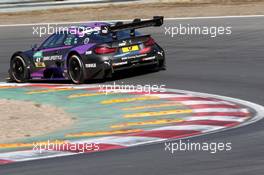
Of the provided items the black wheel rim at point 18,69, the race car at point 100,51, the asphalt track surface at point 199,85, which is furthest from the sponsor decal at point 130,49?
the black wheel rim at point 18,69

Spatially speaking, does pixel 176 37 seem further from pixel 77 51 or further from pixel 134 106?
pixel 134 106

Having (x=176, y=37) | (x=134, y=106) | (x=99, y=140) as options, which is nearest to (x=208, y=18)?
(x=176, y=37)

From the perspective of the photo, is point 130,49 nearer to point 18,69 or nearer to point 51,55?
point 51,55

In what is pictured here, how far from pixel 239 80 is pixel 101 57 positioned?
296 centimetres

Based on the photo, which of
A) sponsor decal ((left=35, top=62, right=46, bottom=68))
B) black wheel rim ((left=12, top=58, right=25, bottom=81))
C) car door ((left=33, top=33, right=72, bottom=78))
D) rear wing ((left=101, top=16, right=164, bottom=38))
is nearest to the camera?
rear wing ((left=101, top=16, right=164, bottom=38))

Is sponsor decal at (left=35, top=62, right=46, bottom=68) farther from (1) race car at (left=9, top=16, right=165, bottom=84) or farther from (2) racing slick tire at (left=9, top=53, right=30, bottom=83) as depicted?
(2) racing slick tire at (left=9, top=53, right=30, bottom=83)

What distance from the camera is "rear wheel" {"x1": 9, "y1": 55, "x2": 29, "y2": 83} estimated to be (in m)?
18.4

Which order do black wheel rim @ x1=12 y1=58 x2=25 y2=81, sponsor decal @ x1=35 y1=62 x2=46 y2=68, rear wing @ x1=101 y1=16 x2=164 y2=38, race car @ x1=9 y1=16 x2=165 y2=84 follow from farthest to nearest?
black wheel rim @ x1=12 y1=58 x2=25 y2=81
sponsor decal @ x1=35 y1=62 x2=46 y2=68
race car @ x1=9 y1=16 x2=165 y2=84
rear wing @ x1=101 y1=16 x2=164 y2=38

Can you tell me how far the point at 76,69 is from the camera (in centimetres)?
1709

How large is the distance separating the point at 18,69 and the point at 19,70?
0.03 metres

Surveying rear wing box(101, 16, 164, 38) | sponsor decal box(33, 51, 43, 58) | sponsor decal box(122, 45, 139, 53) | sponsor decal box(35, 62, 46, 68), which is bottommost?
sponsor decal box(35, 62, 46, 68)

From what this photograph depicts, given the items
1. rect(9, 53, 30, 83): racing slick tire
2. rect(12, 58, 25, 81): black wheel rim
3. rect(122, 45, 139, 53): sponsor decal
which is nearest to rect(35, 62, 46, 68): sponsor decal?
rect(9, 53, 30, 83): racing slick tire

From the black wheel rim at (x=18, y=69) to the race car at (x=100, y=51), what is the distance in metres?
0.82

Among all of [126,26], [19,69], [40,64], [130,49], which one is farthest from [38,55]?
[126,26]
